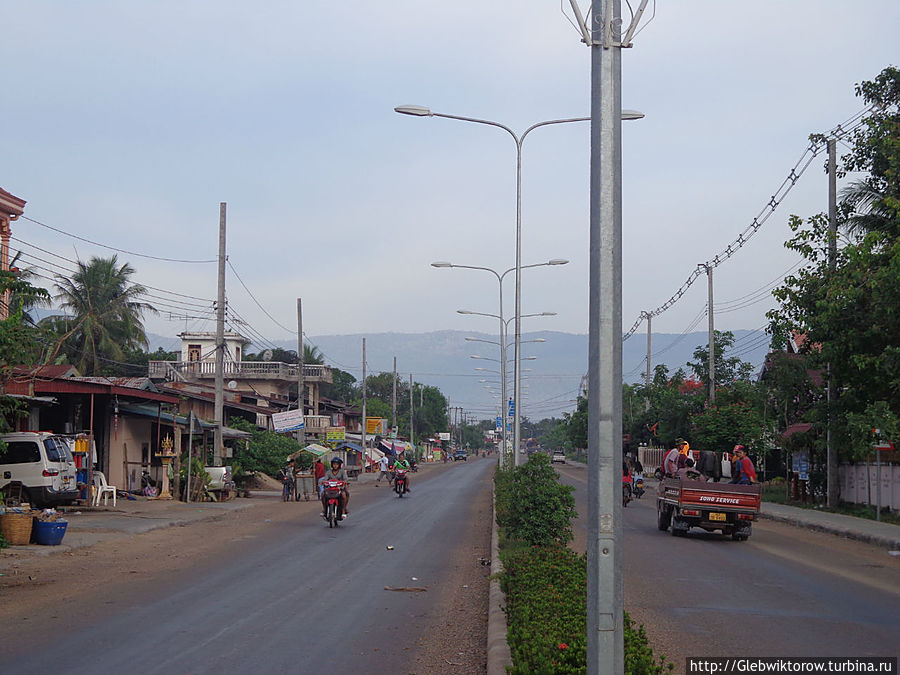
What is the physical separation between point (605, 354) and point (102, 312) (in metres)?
51.5

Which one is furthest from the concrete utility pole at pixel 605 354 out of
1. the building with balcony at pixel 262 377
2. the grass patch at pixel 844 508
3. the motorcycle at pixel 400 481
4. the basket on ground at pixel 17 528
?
the building with balcony at pixel 262 377

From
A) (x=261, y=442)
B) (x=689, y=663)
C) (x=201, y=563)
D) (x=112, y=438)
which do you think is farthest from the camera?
(x=261, y=442)

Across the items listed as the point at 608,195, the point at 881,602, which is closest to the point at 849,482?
the point at 881,602

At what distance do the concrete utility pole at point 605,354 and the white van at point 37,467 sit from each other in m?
21.4

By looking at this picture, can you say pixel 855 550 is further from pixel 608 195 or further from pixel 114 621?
pixel 608 195

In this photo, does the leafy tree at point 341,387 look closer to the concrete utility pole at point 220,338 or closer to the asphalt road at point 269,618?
the concrete utility pole at point 220,338

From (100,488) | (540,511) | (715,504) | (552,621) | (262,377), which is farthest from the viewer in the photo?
(262,377)

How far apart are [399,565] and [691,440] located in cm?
3757

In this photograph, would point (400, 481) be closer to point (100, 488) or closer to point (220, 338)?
point (220, 338)

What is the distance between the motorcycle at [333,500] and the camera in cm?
2373

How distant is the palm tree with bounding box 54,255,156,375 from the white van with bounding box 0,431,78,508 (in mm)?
26620

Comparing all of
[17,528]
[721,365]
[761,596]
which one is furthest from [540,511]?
[721,365]

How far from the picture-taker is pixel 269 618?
1070cm

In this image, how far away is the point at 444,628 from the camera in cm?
1028
